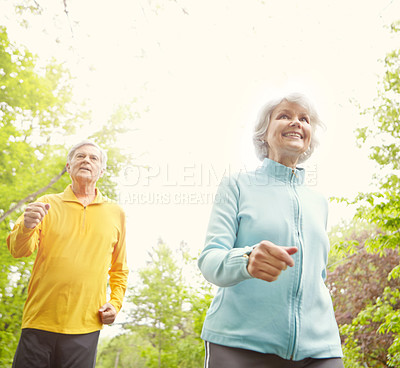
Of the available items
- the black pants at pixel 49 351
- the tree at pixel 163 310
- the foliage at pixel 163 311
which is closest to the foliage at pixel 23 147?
the foliage at pixel 163 311

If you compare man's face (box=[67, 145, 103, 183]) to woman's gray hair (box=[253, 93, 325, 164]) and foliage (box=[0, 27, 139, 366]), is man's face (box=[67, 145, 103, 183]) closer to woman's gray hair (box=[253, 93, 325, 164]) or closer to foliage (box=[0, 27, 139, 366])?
woman's gray hair (box=[253, 93, 325, 164])

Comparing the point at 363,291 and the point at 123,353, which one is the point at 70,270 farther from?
the point at 123,353

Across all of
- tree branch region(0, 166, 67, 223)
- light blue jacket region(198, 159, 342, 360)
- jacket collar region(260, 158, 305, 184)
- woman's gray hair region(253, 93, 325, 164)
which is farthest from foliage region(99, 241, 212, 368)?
light blue jacket region(198, 159, 342, 360)

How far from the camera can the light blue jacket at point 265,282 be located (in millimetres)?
1079

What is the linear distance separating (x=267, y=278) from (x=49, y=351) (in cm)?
129

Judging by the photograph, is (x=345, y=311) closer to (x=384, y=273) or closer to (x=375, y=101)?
(x=384, y=273)

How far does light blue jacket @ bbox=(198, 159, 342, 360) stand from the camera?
3.54ft

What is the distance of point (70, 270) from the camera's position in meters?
1.85

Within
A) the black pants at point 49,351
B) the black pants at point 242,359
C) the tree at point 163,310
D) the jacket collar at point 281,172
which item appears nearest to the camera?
the black pants at point 242,359

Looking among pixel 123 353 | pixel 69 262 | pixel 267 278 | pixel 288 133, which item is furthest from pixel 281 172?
pixel 123 353

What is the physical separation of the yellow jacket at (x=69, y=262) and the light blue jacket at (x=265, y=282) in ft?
2.85

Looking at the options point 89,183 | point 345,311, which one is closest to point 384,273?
point 345,311

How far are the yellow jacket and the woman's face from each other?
3.32ft

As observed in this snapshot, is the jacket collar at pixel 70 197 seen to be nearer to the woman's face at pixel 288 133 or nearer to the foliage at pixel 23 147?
the woman's face at pixel 288 133
